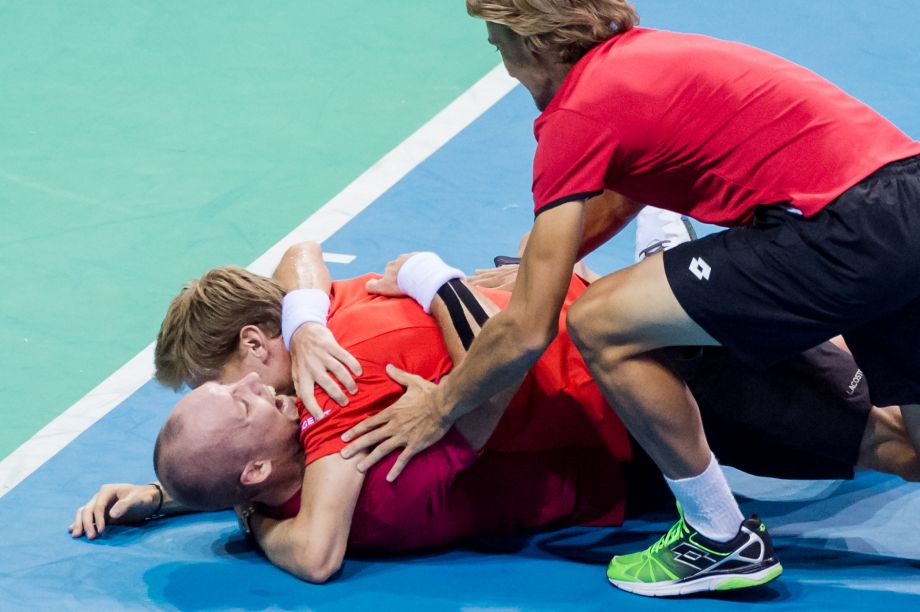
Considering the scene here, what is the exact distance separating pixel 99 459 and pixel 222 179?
82.4 inches

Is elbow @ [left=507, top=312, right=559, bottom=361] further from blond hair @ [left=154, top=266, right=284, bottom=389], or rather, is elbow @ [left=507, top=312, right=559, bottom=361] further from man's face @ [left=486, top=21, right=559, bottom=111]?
blond hair @ [left=154, top=266, right=284, bottom=389]

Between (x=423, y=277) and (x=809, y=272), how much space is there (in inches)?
47.7

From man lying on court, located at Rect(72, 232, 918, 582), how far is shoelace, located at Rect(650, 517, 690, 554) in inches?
15.4

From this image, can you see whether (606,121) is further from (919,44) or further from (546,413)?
(919,44)

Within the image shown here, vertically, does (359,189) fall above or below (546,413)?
above

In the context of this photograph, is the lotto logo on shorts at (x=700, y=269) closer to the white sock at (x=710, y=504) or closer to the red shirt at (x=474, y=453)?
the white sock at (x=710, y=504)

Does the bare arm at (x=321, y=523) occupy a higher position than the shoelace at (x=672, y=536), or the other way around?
the bare arm at (x=321, y=523)

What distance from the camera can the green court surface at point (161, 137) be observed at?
18.6 feet

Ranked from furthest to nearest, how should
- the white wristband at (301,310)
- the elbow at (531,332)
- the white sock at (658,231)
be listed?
the white sock at (658,231) → the white wristband at (301,310) → the elbow at (531,332)

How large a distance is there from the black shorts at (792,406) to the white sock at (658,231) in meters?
0.69

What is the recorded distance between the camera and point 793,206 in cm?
358

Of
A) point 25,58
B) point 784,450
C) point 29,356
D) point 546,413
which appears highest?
point 25,58

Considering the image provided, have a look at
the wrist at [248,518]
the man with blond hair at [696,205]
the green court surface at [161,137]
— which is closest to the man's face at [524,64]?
the man with blond hair at [696,205]

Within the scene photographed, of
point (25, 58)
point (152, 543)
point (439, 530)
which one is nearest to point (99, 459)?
point (152, 543)
